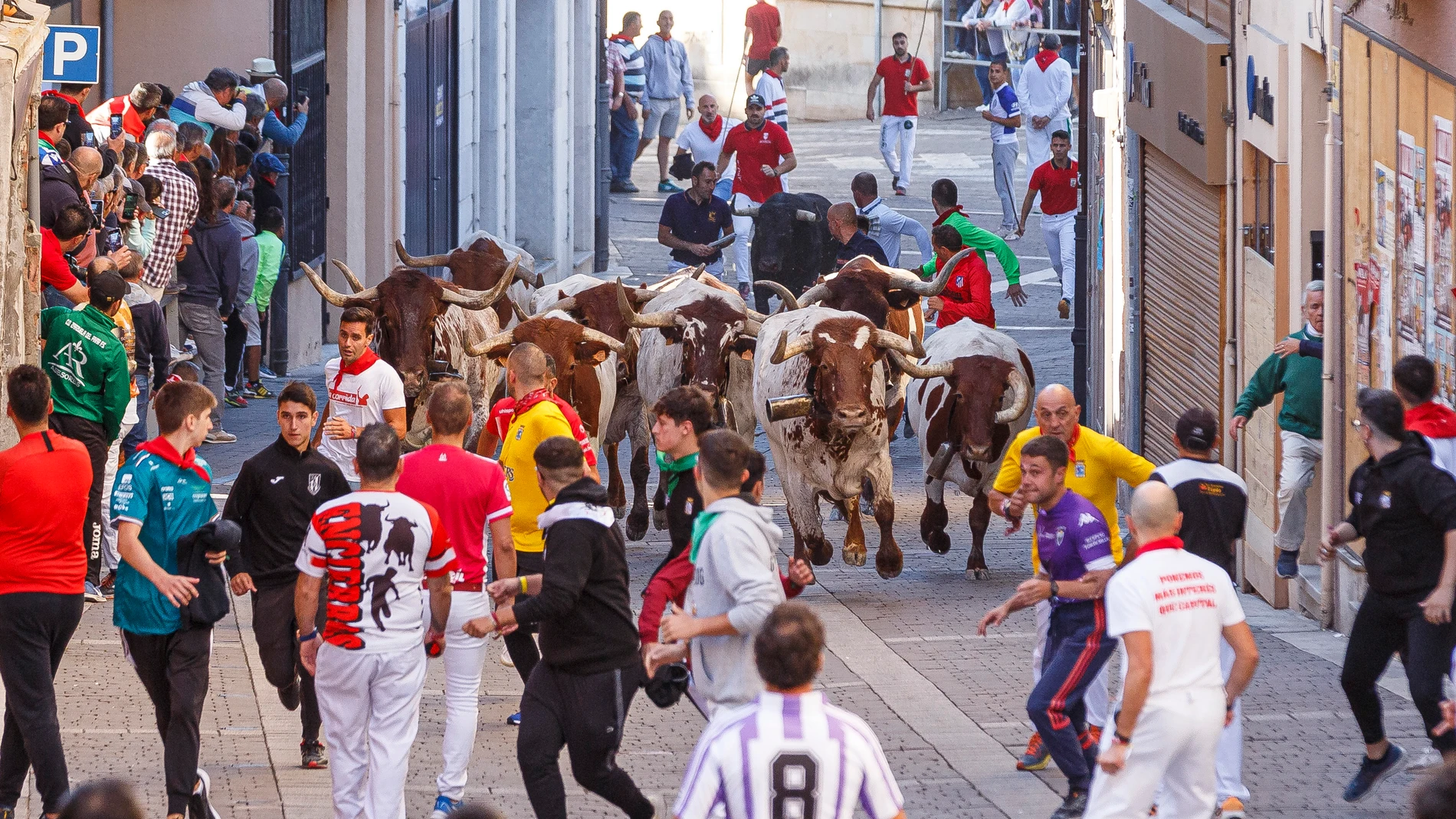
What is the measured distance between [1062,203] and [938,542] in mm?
10535

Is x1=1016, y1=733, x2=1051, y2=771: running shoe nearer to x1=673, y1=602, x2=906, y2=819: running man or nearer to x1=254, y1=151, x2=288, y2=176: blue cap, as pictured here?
x1=673, y1=602, x2=906, y2=819: running man

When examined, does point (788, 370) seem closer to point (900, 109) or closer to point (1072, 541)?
point (1072, 541)

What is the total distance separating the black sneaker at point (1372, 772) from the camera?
28.7ft

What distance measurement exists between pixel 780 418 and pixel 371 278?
490 inches

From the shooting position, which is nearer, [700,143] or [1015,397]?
[1015,397]

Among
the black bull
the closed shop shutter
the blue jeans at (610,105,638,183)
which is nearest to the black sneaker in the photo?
the closed shop shutter

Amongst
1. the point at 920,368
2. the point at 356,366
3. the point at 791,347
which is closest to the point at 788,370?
the point at 791,347

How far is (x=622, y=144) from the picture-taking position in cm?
3453

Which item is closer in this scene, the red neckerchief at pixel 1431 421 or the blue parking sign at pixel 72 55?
the red neckerchief at pixel 1431 421

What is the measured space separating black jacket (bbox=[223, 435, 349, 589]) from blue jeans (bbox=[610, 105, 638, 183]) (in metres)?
25.0

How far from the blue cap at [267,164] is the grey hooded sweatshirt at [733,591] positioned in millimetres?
12754

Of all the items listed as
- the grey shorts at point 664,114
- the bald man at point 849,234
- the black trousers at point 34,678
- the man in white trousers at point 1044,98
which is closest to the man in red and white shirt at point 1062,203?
→ the man in white trousers at point 1044,98

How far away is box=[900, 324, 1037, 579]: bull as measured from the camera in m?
13.7

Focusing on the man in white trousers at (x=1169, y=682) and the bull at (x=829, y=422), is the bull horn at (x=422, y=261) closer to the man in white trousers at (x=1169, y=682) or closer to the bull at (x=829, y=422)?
the bull at (x=829, y=422)
